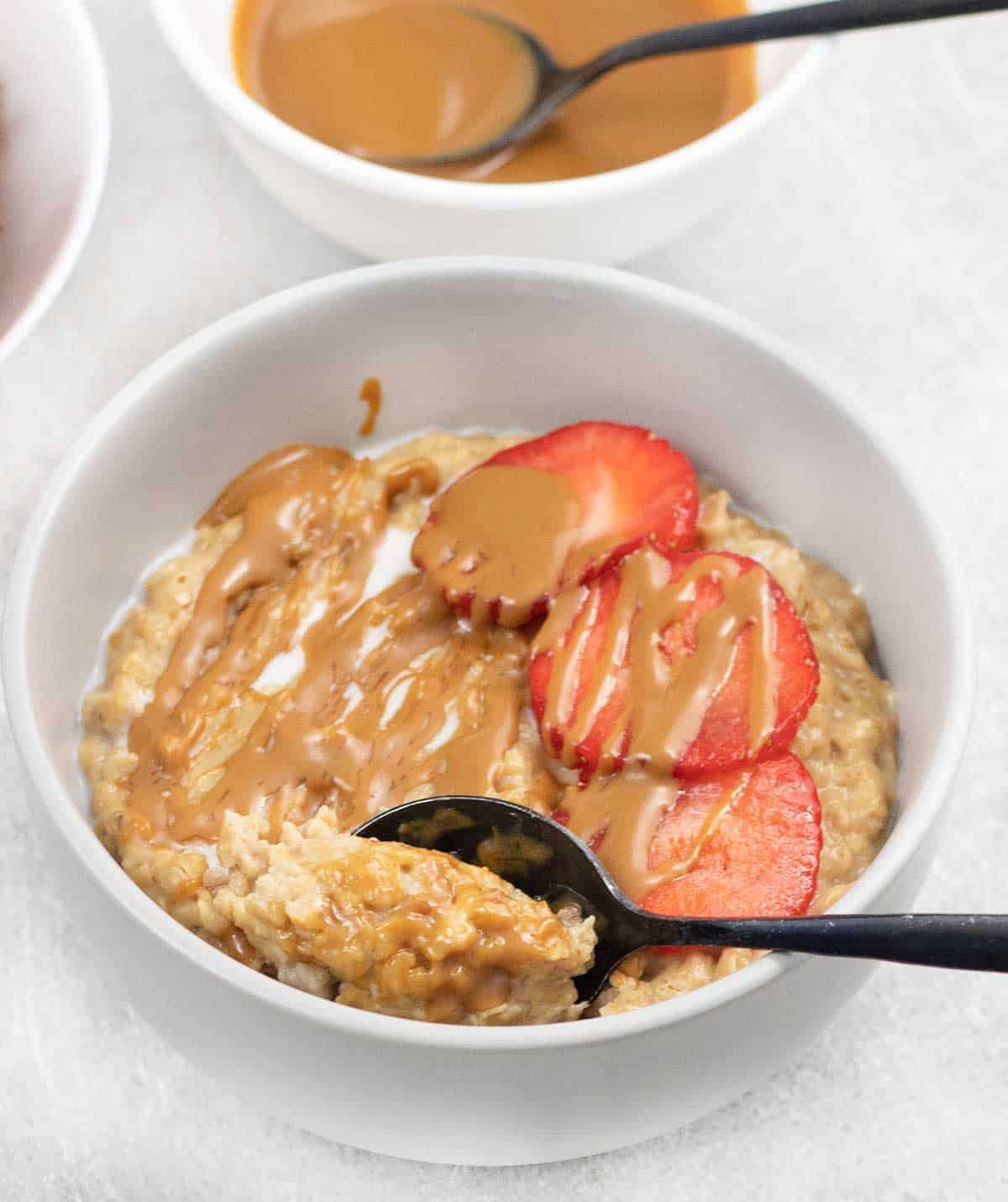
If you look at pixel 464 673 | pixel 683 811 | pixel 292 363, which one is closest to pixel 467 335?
pixel 292 363

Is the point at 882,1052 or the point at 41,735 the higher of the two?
the point at 41,735

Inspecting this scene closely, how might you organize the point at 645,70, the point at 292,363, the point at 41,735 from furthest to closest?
the point at 645,70 < the point at 292,363 < the point at 41,735

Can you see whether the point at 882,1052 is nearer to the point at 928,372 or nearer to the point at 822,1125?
the point at 822,1125

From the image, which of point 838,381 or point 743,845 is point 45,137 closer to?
point 838,381

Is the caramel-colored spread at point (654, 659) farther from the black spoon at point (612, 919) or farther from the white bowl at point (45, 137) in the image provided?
the white bowl at point (45, 137)

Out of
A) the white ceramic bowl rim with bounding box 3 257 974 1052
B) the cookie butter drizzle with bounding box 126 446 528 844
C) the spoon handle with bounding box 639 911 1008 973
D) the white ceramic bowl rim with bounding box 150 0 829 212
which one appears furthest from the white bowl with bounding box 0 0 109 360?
the spoon handle with bounding box 639 911 1008 973

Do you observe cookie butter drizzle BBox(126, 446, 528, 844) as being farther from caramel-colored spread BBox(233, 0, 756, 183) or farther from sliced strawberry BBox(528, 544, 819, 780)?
caramel-colored spread BBox(233, 0, 756, 183)

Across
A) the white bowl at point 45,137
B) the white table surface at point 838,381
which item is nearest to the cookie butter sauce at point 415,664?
the white table surface at point 838,381
